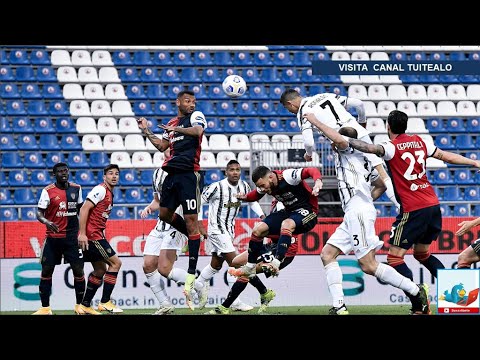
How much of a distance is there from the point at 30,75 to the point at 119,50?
2294 mm

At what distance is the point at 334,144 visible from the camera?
11531 millimetres

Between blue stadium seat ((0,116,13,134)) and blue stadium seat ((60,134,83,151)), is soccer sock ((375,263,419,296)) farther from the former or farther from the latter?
blue stadium seat ((0,116,13,134))

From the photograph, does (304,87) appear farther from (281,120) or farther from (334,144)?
(334,144)

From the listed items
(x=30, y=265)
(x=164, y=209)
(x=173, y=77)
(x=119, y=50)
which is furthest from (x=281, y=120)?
(x=164, y=209)

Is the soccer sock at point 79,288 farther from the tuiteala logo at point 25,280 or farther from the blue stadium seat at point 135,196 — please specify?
the blue stadium seat at point 135,196

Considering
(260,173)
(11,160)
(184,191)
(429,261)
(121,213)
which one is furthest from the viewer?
(11,160)

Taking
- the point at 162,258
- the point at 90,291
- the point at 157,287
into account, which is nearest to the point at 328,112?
the point at 162,258

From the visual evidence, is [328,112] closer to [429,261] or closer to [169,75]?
[429,261]

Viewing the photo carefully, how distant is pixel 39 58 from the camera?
22766 millimetres

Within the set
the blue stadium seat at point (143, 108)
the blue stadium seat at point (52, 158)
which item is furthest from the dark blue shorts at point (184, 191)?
the blue stadium seat at point (143, 108)

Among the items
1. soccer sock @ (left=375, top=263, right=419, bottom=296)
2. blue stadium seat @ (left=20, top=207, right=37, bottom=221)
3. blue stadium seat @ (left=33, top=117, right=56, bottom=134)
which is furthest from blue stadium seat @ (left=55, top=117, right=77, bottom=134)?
soccer sock @ (left=375, top=263, right=419, bottom=296)

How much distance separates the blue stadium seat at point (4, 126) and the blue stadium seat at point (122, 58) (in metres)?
3.08

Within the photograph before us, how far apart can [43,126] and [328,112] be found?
1115cm

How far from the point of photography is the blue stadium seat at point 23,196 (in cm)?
1995
